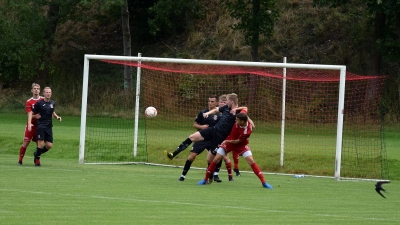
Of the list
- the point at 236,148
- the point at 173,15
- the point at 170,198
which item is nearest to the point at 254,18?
the point at 173,15

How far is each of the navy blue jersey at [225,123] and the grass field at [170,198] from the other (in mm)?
1085

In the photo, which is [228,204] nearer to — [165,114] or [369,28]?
[165,114]

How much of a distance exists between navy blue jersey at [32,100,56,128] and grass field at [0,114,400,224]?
1.08 meters

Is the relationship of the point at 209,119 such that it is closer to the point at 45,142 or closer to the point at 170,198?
the point at 45,142

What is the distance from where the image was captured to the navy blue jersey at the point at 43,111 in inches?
747

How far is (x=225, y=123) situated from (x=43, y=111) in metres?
5.10

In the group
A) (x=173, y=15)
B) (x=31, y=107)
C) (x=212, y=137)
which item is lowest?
(x=212, y=137)

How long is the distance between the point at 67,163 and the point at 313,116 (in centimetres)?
A: 734

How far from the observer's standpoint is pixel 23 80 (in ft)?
147

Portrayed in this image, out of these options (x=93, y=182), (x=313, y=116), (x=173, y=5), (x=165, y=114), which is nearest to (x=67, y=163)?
(x=165, y=114)

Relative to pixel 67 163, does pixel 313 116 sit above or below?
above

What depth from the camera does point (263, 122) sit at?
22219 mm

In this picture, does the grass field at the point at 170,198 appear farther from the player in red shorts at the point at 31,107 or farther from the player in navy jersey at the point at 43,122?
the player in red shorts at the point at 31,107

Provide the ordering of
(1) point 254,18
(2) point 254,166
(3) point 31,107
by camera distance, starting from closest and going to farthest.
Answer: (2) point 254,166
(3) point 31,107
(1) point 254,18
